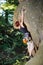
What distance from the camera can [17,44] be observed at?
5.96 metres

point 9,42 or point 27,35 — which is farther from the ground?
point 27,35

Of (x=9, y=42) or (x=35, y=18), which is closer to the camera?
(x=35, y=18)

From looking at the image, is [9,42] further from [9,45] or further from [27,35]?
[27,35]

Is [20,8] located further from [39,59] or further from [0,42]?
[0,42]

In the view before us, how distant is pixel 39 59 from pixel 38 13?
0.62 ft

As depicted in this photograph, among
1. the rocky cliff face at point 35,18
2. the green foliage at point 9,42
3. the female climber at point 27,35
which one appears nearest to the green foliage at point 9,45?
the green foliage at point 9,42

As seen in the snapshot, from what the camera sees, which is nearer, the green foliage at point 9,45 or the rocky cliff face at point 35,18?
the rocky cliff face at point 35,18

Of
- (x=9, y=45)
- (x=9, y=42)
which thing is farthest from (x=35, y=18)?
(x=9, y=42)

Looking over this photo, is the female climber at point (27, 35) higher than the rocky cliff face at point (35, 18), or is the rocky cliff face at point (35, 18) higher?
the rocky cliff face at point (35, 18)

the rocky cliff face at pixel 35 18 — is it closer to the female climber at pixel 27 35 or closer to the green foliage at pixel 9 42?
the female climber at pixel 27 35

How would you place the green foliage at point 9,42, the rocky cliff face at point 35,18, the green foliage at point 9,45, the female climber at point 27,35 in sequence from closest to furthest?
the rocky cliff face at point 35,18, the female climber at point 27,35, the green foliage at point 9,42, the green foliage at point 9,45

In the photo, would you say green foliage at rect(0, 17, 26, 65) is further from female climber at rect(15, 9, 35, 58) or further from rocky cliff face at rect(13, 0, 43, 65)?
rocky cliff face at rect(13, 0, 43, 65)

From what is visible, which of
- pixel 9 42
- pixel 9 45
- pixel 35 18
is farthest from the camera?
pixel 9 42

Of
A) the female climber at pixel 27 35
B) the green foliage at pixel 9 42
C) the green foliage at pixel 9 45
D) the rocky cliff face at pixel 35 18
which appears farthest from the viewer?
the green foliage at pixel 9 45
